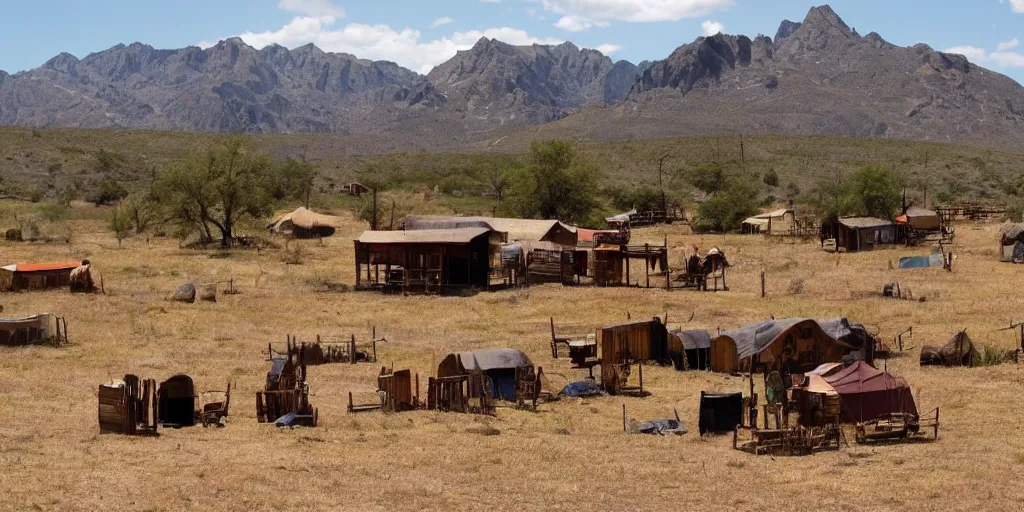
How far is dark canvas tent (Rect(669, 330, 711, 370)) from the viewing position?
96.9ft

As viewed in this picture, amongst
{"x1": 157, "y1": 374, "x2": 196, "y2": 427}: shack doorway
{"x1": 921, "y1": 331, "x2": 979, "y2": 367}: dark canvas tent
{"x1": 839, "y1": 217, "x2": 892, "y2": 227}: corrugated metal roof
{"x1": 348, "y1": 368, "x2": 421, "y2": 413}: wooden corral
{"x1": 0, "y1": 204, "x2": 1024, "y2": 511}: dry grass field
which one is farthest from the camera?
{"x1": 839, "y1": 217, "x2": 892, "y2": 227}: corrugated metal roof

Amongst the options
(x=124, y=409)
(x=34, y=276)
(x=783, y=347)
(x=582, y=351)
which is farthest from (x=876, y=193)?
(x=124, y=409)

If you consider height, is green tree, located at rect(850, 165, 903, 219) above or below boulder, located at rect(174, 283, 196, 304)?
above

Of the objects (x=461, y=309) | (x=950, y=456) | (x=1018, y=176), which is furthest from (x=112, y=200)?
(x=1018, y=176)

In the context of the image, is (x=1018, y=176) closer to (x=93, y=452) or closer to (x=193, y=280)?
(x=193, y=280)

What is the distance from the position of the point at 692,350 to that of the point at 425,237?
17957 millimetres

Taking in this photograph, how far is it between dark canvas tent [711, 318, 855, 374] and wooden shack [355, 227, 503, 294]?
17.3 meters

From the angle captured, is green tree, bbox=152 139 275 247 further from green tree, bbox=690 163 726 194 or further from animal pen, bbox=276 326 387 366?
green tree, bbox=690 163 726 194

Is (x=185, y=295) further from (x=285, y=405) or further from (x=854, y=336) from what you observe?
(x=854, y=336)

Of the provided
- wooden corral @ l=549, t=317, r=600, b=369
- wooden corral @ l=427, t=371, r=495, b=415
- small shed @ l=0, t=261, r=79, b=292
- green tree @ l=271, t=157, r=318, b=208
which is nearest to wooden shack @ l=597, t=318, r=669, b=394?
wooden corral @ l=549, t=317, r=600, b=369

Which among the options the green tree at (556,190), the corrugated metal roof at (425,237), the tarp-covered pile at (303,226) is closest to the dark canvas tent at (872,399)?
the corrugated metal roof at (425,237)

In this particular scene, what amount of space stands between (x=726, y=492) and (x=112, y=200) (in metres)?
76.5

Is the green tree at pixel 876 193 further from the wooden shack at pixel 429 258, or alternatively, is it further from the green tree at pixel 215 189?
the green tree at pixel 215 189

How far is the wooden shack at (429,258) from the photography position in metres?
44.8
